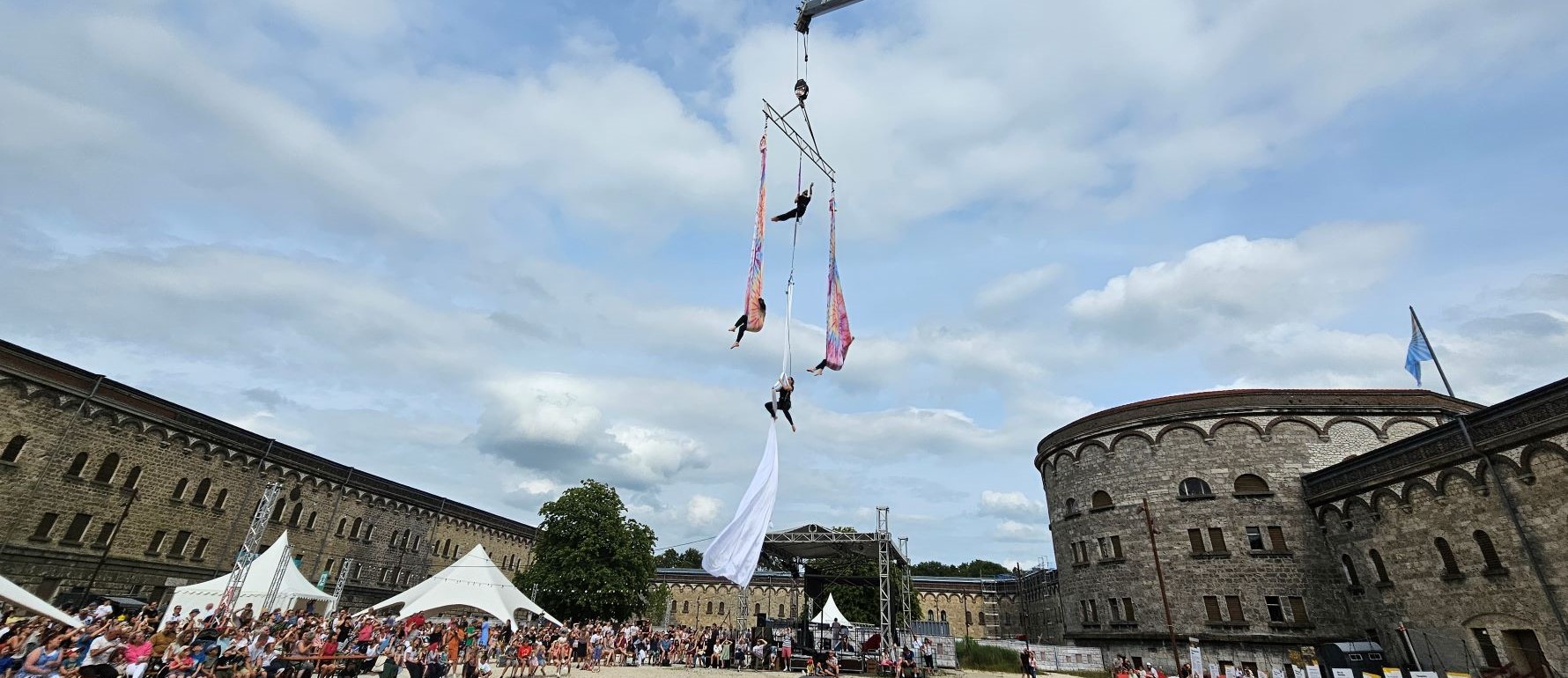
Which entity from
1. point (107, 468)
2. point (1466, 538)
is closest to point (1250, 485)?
point (1466, 538)

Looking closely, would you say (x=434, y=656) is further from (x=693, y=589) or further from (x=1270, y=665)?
(x=693, y=589)

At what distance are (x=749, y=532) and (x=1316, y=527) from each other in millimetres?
27257

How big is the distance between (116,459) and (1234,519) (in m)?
43.2

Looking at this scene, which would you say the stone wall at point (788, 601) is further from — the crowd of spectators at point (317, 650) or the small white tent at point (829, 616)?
the crowd of spectators at point (317, 650)

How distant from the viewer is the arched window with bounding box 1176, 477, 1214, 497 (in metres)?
27.2

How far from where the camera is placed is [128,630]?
11.0m

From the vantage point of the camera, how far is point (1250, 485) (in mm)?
26828

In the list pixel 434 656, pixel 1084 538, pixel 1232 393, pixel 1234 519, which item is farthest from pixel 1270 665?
pixel 434 656

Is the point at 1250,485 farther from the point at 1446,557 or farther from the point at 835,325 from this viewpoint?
the point at 835,325

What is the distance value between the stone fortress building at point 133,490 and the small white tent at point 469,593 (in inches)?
503

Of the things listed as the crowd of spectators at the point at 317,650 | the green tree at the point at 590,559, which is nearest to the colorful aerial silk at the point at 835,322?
the crowd of spectators at the point at 317,650

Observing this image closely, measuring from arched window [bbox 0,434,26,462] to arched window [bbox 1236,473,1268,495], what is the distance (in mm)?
44086

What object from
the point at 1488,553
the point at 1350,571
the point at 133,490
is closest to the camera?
the point at 1488,553

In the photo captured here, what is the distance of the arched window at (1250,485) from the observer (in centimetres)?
2658
